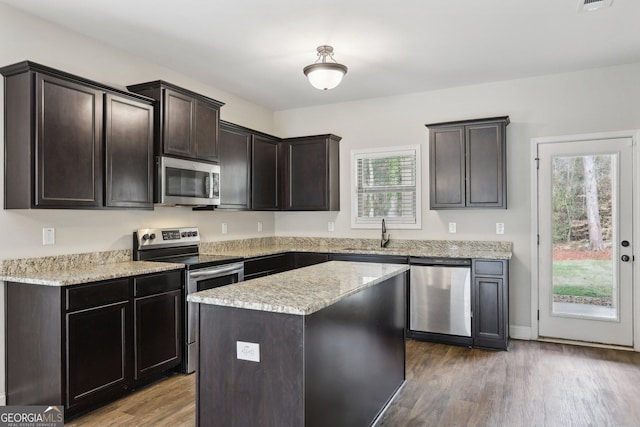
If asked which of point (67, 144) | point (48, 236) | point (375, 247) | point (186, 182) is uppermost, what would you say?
point (67, 144)

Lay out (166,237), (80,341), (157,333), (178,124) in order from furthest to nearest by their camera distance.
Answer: (166,237) → (178,124) → (157,333) → (80,341)

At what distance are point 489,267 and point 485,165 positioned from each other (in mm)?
1073

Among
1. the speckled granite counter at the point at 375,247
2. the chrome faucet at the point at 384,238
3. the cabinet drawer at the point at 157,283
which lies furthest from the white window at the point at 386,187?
the cabinet drawer at the point at 157,283

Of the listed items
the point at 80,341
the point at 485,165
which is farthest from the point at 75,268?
the point at 485,165

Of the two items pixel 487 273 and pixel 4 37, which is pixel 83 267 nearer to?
pixel 4 37

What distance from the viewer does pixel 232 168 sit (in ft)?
14.9

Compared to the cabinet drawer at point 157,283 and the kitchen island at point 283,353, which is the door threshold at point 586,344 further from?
the cabinet drawer at point 157,283

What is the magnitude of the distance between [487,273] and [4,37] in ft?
14.4

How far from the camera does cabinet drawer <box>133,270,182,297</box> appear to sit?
3.07 meters

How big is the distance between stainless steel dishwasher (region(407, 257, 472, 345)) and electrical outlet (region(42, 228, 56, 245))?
3.23 m

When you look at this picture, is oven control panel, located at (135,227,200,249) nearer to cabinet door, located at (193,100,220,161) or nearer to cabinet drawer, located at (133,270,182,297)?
cabinet drawer, located at (133,270,182,297)

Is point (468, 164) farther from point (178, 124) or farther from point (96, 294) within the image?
point (96, 294)

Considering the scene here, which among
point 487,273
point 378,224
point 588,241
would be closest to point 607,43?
point 588,241

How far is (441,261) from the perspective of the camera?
4.29 metres
